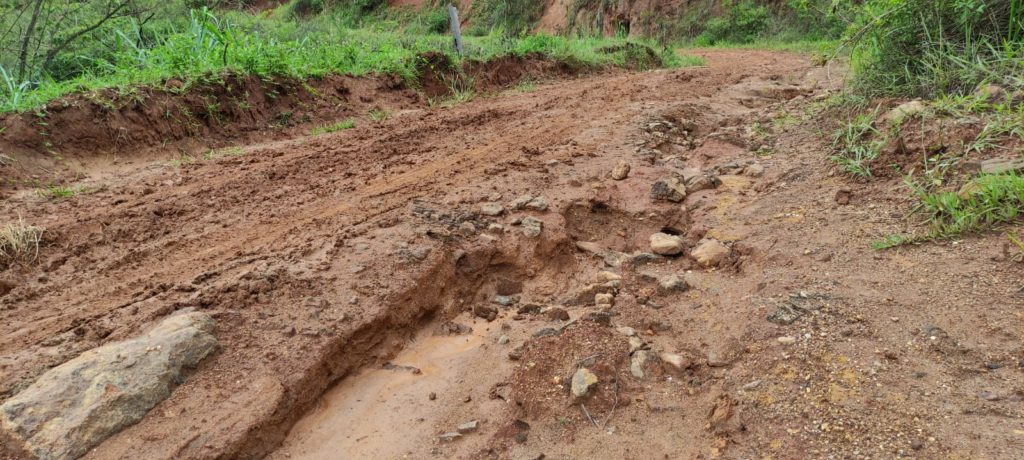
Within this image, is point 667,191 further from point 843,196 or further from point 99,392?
point 99,392

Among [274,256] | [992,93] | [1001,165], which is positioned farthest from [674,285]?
[992,93]

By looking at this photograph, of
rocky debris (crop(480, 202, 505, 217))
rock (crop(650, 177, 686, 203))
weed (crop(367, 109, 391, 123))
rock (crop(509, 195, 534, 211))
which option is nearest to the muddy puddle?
rocky debris (crop(480, 202, 505, 217))

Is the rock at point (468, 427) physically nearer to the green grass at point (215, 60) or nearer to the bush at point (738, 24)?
the green grass at point (215, 60)

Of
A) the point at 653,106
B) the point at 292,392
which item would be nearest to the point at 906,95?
the point at 653,106

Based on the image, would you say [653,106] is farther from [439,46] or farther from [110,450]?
[110,450]

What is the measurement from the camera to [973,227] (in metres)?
2.51

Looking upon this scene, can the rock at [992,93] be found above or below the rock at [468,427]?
above

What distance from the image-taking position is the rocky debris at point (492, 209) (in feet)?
11.1

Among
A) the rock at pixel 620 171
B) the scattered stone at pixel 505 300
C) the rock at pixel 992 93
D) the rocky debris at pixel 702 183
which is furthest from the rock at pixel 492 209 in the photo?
the rock at pixel 992 93

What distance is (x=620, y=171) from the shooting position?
3.96 meters

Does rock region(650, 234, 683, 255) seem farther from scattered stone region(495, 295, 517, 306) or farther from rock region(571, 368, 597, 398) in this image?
rock region(571, 368, 597, 398)

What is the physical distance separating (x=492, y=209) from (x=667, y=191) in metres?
1.12

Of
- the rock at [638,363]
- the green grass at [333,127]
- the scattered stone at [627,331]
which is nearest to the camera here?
the rock at [638,363]

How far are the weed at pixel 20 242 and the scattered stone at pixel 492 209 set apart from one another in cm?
225
